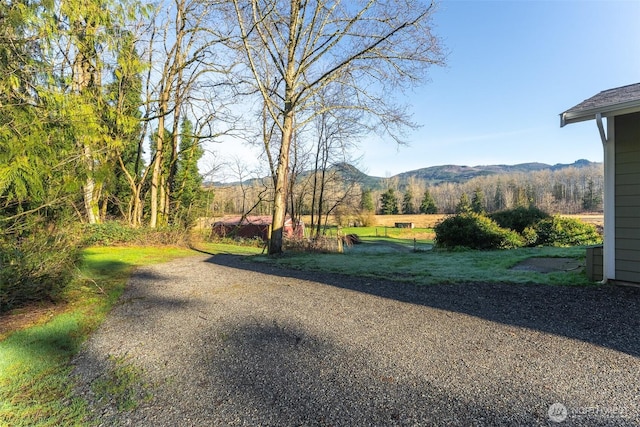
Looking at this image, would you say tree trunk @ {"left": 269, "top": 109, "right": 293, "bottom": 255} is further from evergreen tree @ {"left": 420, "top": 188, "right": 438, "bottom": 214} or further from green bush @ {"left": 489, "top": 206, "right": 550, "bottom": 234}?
evergreen tree @ {"left": 420, "top": 188, "right": 438, "bottom": 214}

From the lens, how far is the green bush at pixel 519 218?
47.2 feet

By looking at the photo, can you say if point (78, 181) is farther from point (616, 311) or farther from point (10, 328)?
point (616, 311)

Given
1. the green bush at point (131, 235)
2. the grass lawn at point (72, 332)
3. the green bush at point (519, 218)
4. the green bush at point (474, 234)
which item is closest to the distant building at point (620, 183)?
the grass lawn at point (72, 332)

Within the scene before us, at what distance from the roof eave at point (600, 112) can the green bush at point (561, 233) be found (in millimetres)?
9889

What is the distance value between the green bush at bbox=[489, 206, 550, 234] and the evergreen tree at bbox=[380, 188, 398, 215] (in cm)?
4906

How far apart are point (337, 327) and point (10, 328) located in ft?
11.6

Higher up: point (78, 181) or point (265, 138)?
point (265, 138)

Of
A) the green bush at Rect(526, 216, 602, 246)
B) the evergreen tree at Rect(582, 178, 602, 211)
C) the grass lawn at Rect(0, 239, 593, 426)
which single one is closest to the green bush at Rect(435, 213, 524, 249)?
the green bush at Rect(526, 216, 602, 246)

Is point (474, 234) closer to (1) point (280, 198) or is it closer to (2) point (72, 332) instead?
(1) point (280, 198)

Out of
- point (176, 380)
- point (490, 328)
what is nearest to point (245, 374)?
point (176, 380)

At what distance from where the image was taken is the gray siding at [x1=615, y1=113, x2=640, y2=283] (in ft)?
15.5

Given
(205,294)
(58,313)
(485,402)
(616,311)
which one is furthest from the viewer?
(205,294)

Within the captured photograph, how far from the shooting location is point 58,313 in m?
4.33

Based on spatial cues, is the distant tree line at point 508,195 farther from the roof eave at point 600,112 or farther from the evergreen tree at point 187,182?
the roof eave at point 600,112
